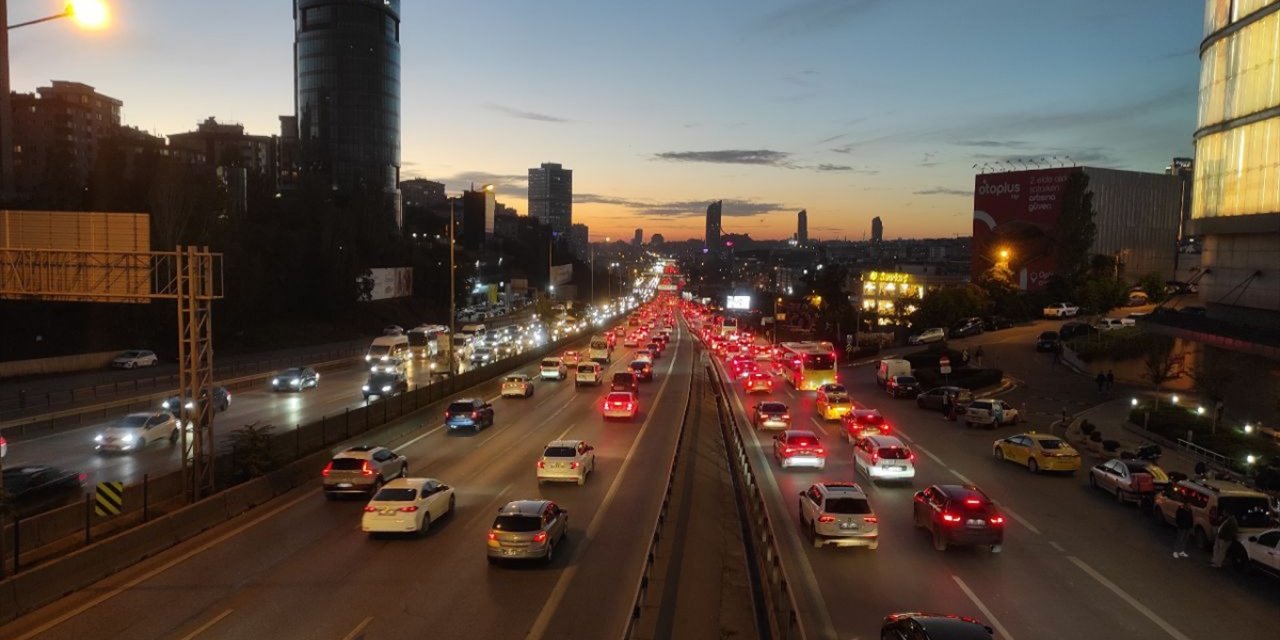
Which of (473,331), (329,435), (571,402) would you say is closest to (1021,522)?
(329,435)

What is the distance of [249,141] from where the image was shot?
17925 centimetres

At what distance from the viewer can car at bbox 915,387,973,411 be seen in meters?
43.8

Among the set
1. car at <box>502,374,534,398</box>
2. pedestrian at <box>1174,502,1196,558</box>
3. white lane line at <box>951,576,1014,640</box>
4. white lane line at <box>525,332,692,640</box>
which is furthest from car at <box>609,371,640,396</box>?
white lane line at <box>951,576,1014,640</box>

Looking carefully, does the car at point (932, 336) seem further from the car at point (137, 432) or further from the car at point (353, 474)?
the car at point (353, 474)

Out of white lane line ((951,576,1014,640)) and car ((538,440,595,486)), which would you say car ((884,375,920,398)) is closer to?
car ((538,440,595,486))

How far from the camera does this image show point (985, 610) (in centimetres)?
1511

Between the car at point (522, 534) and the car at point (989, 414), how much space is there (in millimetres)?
27472

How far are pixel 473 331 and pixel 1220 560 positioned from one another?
7216cm

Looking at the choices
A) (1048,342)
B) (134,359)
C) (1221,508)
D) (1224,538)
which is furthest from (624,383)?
(1048,342)

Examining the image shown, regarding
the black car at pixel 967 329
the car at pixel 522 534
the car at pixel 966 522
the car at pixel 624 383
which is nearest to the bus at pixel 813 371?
the car at pixel 624 383

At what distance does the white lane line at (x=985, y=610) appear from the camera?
13934mm

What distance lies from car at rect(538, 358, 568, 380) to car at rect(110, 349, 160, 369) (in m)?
25.1

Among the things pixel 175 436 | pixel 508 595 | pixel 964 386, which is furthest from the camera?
pixel 964 386

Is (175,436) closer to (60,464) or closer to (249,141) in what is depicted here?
(60,464)
